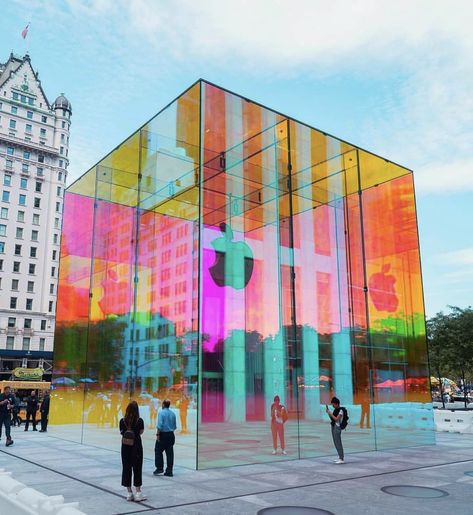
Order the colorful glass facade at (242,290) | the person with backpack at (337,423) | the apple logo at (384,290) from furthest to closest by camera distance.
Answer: the apple logo at (384,290) < the person with backpack at (337,423) < the colorful glass facade at (242,290)

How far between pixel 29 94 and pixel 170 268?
255 feet

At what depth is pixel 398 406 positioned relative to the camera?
16.9 m

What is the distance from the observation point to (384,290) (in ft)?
58.5

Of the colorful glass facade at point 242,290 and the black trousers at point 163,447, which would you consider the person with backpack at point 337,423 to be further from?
the black trousers at point 163,447

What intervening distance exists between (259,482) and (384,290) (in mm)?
9520

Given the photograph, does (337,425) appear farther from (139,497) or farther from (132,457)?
(132,457)

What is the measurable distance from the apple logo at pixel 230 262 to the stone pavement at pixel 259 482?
4.77 meters

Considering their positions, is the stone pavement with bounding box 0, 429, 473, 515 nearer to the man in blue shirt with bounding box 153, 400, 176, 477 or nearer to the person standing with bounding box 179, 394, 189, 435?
the man in blue shirt with bounding box 153, 400, 176, 477

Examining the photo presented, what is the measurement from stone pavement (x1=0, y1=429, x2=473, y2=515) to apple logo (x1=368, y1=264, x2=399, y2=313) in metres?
4.92

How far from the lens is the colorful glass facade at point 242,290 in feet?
42.9

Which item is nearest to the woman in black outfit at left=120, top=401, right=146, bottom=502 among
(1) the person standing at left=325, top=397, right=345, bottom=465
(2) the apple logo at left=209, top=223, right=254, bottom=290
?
(2) the apple logo at left=209, top=223, right=254, bottom=290

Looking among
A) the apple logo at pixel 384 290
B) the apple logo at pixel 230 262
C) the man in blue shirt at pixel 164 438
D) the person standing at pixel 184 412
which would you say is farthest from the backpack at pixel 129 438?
the apple logo at pixel 384 290

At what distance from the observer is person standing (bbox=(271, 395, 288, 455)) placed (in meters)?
13.5

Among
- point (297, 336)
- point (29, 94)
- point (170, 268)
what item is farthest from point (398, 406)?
point (29, 94)
